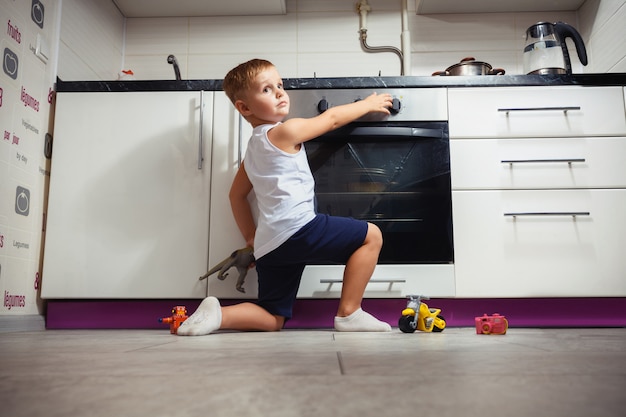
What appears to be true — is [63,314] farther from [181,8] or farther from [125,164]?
[181,8]

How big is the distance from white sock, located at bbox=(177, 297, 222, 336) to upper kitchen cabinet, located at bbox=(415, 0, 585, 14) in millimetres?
1775

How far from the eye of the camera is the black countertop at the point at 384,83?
1893 millimetres

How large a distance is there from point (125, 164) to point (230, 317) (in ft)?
2.51

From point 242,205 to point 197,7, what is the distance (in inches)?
47.5

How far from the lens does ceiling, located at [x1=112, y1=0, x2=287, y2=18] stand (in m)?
2.46

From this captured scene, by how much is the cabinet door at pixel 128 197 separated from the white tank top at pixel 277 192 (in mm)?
335

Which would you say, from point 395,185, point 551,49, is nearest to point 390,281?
point 395,185

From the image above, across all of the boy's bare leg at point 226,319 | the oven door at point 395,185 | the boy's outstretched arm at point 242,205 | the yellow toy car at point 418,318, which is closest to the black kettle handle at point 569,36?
the oven door at point 395,185

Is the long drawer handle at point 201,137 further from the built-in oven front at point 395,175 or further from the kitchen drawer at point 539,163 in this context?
the kitchen drawer at point 539,163

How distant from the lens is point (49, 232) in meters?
1.87

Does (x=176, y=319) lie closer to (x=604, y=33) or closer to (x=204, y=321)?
(x=204, y=321)

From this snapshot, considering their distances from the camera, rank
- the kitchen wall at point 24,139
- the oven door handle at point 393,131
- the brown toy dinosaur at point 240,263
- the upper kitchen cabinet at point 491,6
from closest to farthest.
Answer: the kitchen wall at point 24,139 < the brown toy dinosaur at point 240,263 < the oven door handle at point 393,131 < the upper kitchen cabinet at point 491,6

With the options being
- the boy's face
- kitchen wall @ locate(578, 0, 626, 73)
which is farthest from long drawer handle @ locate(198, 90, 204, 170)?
kitchen wall @ locate(578, 0, 626, 73)

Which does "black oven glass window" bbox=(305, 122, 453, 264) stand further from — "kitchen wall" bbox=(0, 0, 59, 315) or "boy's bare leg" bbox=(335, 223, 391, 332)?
"kitchen wall" bbox=(0, 0, 59, 315)
